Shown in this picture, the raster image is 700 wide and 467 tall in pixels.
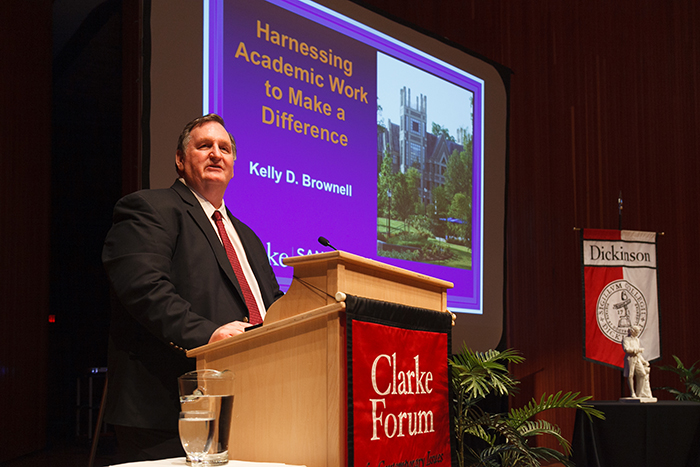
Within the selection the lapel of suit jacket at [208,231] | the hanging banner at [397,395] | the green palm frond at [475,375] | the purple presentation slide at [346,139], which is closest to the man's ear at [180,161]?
the lapel of suit jacket at [208,231]

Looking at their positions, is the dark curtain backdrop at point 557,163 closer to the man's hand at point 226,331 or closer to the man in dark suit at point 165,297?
the man in dark suit at point 165,297

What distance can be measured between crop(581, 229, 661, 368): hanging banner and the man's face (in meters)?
3.60

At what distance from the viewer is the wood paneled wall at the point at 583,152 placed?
5766 millimetres

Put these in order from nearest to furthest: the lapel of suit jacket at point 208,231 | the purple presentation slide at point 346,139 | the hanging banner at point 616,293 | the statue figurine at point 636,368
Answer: the lapel of suit jacket at point 208,231
the purple presentation slide at point 346,139
the statue figurine at point 636,368
the hanging banner at point 616,293

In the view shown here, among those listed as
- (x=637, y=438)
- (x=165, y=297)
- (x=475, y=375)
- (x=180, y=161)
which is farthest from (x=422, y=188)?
(x=165, y=297)

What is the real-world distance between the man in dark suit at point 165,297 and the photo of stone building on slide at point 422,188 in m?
1.79

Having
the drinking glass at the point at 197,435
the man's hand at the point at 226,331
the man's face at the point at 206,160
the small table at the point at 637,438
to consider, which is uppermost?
the man's face at the point at 206,160

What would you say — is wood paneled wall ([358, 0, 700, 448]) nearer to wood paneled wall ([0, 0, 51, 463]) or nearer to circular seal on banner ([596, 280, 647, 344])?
circular seal on banner ([596, 280, 647, 344])

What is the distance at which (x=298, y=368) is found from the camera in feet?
4.49

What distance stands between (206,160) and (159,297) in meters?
0.66

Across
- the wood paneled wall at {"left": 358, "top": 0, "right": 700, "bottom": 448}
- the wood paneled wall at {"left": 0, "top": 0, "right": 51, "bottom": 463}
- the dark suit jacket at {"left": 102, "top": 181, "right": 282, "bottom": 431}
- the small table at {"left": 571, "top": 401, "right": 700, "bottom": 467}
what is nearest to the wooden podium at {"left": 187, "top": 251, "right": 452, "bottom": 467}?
the dark suit jacket at {"left": 102, "top": 181, "right": 282, "bottom": 431}

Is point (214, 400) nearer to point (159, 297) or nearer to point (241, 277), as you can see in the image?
point (159, 297)

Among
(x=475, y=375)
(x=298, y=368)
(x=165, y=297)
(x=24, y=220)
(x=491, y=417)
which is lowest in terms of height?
(x=491, y=417)

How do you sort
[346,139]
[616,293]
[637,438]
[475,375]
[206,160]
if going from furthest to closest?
[616,293] → [637,438] → [346,139] → [475,375] → [206,160]
